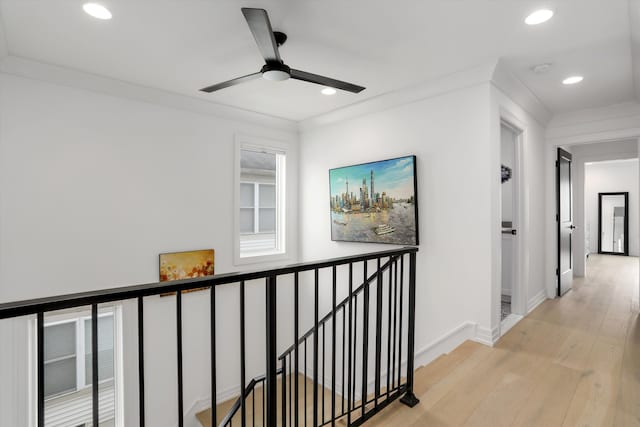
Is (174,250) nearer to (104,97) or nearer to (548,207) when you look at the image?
(104,97)

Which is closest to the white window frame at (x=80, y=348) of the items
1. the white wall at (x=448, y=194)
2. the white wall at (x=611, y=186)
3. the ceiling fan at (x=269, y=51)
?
the ceiling fan at (x=269, y=51)

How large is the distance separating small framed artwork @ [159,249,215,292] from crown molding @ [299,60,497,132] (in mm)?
2254

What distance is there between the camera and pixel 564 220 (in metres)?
4.48

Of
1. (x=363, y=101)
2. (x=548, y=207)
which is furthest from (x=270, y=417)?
(x=548, y=207)

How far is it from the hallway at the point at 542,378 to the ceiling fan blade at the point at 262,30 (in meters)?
2.21

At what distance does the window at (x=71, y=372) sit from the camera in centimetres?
319

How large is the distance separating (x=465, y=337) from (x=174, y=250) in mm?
3055

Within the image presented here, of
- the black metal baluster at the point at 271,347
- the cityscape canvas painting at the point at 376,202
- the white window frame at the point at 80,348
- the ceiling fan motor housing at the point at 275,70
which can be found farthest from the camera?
the cityscape canvas painting at the point at 376,202

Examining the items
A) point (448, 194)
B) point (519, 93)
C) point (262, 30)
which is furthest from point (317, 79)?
point (519, 93)

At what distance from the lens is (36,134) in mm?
2869

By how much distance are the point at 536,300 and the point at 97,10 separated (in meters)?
4.97

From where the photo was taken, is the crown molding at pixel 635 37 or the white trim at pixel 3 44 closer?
the crown molding at pixel 635 37

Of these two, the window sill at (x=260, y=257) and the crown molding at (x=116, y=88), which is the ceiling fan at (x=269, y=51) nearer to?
the crown molding at (x=116, y=88)

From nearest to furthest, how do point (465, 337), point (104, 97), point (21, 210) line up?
point (21, 210)
point (465, 337)
point (104, 97)
